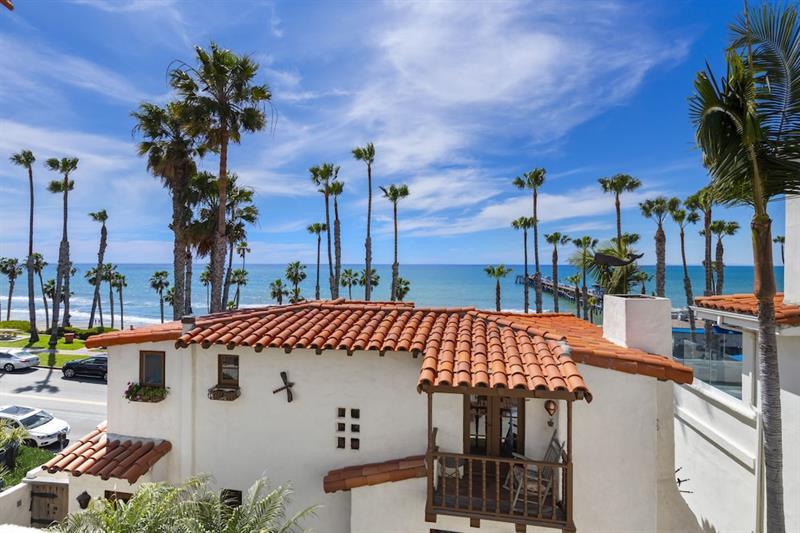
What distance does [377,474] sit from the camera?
24.4 ft

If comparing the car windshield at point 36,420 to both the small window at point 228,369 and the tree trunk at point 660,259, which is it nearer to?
the small window at point 228,369

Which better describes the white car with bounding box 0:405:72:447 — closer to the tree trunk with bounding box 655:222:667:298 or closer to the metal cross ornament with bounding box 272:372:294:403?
the metal cross ornament with bounding box 272:372:294:403

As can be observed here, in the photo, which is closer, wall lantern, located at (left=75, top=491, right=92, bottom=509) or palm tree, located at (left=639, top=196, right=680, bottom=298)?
wall lantern, located at (left=75, top=491, right=92, bottom=509)

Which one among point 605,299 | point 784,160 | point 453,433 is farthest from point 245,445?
point 784,160

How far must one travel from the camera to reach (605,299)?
9188 mm

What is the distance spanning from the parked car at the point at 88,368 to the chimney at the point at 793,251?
31.3 metres

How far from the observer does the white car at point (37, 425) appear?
14742 millimetres

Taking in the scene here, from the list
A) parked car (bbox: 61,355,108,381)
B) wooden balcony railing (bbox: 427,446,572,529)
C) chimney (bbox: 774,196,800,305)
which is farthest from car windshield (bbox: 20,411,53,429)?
chimney (bbox: 774,196,800,305)

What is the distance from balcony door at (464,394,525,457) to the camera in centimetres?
773

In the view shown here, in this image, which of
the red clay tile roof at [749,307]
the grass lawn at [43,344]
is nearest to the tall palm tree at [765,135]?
the red clay tile roof at [749,307]

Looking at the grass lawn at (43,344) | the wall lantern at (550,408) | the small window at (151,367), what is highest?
the small window at (151,367)


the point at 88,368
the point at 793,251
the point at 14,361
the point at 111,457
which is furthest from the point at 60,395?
the point at 793,251

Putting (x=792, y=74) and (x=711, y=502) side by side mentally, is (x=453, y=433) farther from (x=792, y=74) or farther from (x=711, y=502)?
(x=792, y=74)

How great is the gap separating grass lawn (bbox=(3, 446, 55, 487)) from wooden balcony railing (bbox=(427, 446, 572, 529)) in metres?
14.3
